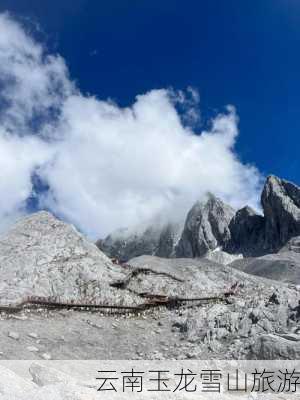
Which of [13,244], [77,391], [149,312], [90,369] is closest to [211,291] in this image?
[149,312]

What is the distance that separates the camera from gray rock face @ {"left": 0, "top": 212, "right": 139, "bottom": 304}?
30812 millimetres

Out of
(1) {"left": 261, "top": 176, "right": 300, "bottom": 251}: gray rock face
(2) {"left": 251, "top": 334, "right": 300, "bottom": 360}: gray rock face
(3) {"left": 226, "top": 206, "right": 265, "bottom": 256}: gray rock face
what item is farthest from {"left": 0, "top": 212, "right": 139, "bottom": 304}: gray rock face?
(3) {"left": 226, "top": 206, "right": 265, "bottom": 256}: gray rock face

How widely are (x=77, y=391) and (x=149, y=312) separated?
22120mm

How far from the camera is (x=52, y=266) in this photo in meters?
33.3

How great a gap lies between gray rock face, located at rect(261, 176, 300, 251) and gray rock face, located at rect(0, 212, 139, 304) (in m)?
149

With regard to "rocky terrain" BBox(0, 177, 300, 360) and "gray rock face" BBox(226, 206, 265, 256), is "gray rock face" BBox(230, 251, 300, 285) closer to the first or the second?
"rocky terrain" BBox(0, 177, 300, 360)

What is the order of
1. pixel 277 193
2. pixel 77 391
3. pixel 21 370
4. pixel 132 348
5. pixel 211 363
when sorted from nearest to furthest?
pixel 77 391, pixel 21 370, pixel 211 363, pixel 132 348, pixel 277 193

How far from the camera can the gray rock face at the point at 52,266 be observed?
101ft

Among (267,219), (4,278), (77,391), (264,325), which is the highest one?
(267,219)

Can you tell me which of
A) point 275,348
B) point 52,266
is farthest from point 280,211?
point 275,348

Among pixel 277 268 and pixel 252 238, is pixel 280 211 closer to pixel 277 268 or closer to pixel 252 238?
pixel 252 238

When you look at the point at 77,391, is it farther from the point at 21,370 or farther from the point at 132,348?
the point at 132,348

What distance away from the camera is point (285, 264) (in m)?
73.8

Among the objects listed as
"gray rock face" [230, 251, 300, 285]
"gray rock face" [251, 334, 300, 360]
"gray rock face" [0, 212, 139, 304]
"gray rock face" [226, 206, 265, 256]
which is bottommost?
"gray rock face" [251, 334, 300, 360]
